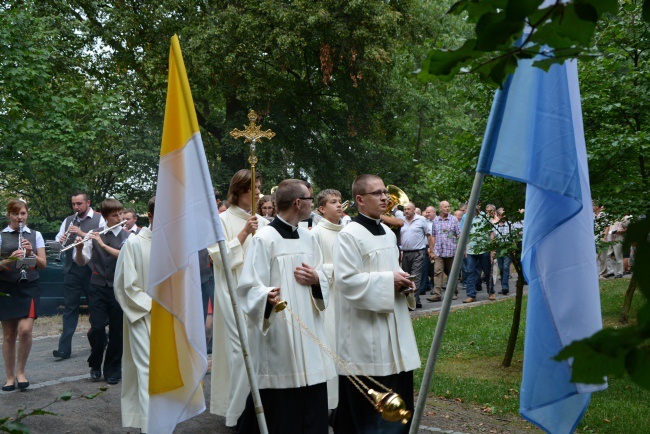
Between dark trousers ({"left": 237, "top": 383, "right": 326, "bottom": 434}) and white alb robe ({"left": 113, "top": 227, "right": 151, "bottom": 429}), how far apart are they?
1.39 m

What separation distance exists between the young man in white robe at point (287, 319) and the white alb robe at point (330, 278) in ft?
4.82

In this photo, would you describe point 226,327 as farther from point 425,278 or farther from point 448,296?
point 425,278

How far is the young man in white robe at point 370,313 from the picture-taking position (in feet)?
21.0

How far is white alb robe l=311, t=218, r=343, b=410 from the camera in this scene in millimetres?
7934

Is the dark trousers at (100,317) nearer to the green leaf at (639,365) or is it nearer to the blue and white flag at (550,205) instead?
the blue and white flag at (550,205)

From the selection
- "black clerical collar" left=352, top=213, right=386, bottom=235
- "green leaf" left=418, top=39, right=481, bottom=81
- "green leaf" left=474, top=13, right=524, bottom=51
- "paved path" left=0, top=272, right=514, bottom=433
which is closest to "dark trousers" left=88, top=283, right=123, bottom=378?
"paved path" left=0, top=272, right=514, bottom=433

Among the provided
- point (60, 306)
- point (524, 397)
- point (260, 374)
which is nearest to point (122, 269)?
point (260, 374)

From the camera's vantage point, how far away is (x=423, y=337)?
12.2 meters

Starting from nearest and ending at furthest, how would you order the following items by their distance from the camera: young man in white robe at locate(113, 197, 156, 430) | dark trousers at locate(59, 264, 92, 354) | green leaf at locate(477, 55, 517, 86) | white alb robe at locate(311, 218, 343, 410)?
green leaf at locate(477, 55, 517, 86), young man in white robe at locate(113, 197, 156, 430), white alb robe at locate(311, 218, 343, 410), dark trousers at locate(59, 264, 92, 354)

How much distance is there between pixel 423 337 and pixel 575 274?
798 centimetres

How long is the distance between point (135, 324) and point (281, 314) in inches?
70.2

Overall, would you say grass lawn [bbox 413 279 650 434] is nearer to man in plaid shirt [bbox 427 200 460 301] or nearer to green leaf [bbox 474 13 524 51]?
man in plaid shirt [bbox 427 200 460 301]

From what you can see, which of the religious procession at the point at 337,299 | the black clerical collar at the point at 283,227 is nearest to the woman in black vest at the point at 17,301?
the religious procession at the point at 337,299

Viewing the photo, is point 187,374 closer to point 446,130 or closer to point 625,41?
point 625,41
